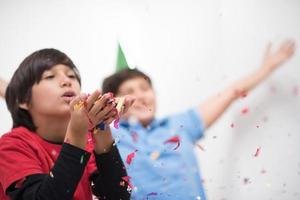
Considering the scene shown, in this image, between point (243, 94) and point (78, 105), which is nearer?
point (78, 105)

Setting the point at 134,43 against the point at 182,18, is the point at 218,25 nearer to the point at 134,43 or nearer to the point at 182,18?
the point at 182,18

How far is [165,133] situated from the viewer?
0.65 m

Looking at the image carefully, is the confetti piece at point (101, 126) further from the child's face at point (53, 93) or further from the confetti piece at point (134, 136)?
the confetti piece at point (134, 136)

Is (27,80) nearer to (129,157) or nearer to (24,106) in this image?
(24,106)

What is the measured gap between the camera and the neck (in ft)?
1.72

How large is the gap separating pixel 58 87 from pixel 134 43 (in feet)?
0.77

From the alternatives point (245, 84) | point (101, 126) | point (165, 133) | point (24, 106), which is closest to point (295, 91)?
point (245, 84)

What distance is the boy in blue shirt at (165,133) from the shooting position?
0.59 metres

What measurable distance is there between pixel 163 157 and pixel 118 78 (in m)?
0.18

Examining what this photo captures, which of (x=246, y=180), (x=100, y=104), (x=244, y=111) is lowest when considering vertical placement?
(x=246, y=180)

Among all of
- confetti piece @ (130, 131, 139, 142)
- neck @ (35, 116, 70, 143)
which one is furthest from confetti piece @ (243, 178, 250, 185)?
neck @ (35, 116, 70, 143)

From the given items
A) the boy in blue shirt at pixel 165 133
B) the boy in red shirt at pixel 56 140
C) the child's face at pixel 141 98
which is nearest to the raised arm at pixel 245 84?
the boy in blue shirt at pixel 165 133

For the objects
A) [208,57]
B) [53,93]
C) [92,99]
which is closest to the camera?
[92,99]

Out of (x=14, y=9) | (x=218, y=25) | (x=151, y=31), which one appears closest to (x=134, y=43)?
(x=151, y=31)
